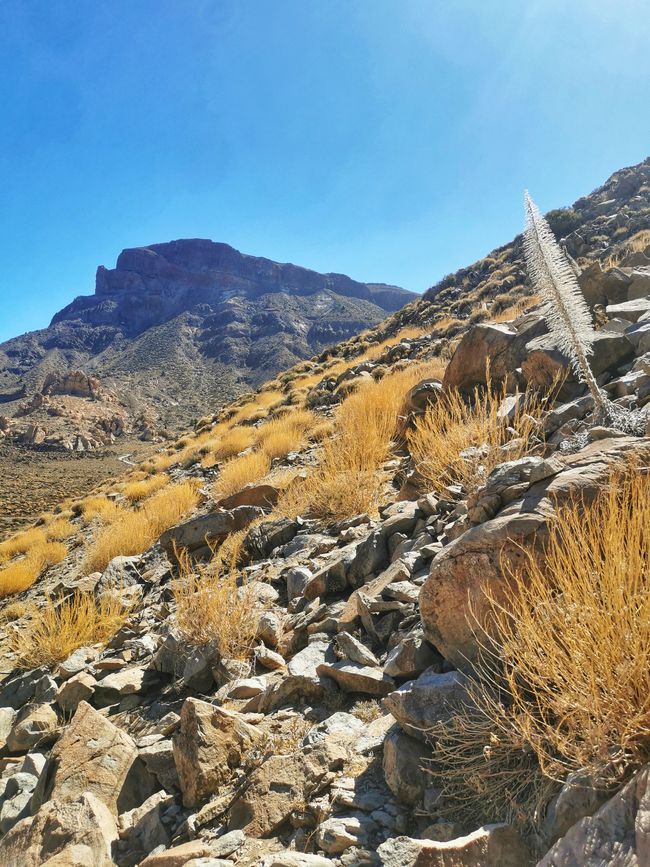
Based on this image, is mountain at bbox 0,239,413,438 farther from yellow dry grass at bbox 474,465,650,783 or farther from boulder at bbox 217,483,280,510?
yellow dry grass at bbox 474,465,650,783

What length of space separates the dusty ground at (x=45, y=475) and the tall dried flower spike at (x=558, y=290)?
62.1ft

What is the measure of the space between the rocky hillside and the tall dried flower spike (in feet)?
2.00

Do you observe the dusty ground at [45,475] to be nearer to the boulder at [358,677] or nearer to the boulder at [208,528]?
the boulder at [208,528]

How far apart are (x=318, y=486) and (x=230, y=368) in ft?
257

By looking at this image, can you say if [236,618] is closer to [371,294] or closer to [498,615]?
[498,615]

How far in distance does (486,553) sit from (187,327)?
366 feet

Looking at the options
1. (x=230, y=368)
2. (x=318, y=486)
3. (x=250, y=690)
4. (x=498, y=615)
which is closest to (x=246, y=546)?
(x=318, y=486)

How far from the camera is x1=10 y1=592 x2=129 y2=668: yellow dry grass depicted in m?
4.74

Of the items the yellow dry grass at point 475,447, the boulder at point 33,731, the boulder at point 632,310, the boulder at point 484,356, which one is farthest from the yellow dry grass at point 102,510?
the boulder at point 632,310

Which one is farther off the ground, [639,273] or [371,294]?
[371,294]

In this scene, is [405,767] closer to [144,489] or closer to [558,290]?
[558,290]

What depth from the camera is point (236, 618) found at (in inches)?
144

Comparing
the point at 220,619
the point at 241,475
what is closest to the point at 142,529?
the point at 241,475

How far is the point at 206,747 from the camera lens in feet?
7.76
